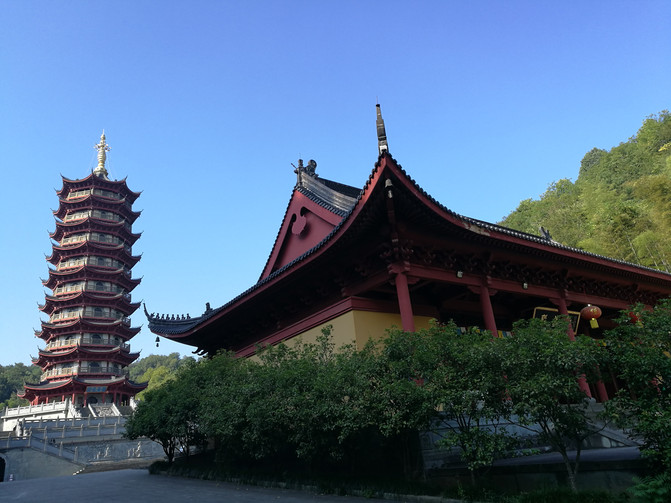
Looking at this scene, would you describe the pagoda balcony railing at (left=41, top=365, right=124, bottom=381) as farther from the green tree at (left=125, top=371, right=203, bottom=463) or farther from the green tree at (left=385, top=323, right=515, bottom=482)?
the green tree at (left=385, top=323, right=515, bottom=482)

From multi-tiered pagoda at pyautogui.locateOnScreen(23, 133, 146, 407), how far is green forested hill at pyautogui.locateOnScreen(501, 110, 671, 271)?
118 feet

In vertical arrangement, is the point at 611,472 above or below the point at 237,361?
below

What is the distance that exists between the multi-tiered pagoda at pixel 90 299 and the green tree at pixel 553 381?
39.7 m

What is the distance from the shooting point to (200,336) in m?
15.9

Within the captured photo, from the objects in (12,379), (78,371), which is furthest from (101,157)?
(12,379)

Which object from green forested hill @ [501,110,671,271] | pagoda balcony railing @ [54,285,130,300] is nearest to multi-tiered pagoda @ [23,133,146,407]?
pagoda balcony railing @ [54,285,130,300]

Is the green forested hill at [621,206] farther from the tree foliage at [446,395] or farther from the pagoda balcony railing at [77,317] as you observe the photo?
the pagoda balcony railing at [77,317]

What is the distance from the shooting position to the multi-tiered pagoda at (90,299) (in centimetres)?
3900

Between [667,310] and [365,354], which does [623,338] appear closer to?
[667,310]

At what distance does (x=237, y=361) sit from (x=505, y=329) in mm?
8861

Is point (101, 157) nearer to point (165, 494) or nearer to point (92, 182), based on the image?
point (92, 182)

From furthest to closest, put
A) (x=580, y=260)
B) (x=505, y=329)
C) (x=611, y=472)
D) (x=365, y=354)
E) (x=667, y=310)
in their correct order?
(x=505, y=329), (x=580, y=260), (x=365, y=354), (x=667, y=310), (x=611, y=472)

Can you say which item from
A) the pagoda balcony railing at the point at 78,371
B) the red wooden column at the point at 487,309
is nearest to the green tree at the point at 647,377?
the red wooden column at the point at 487,309

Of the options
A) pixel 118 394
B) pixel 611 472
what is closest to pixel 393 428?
pixel 611 472
